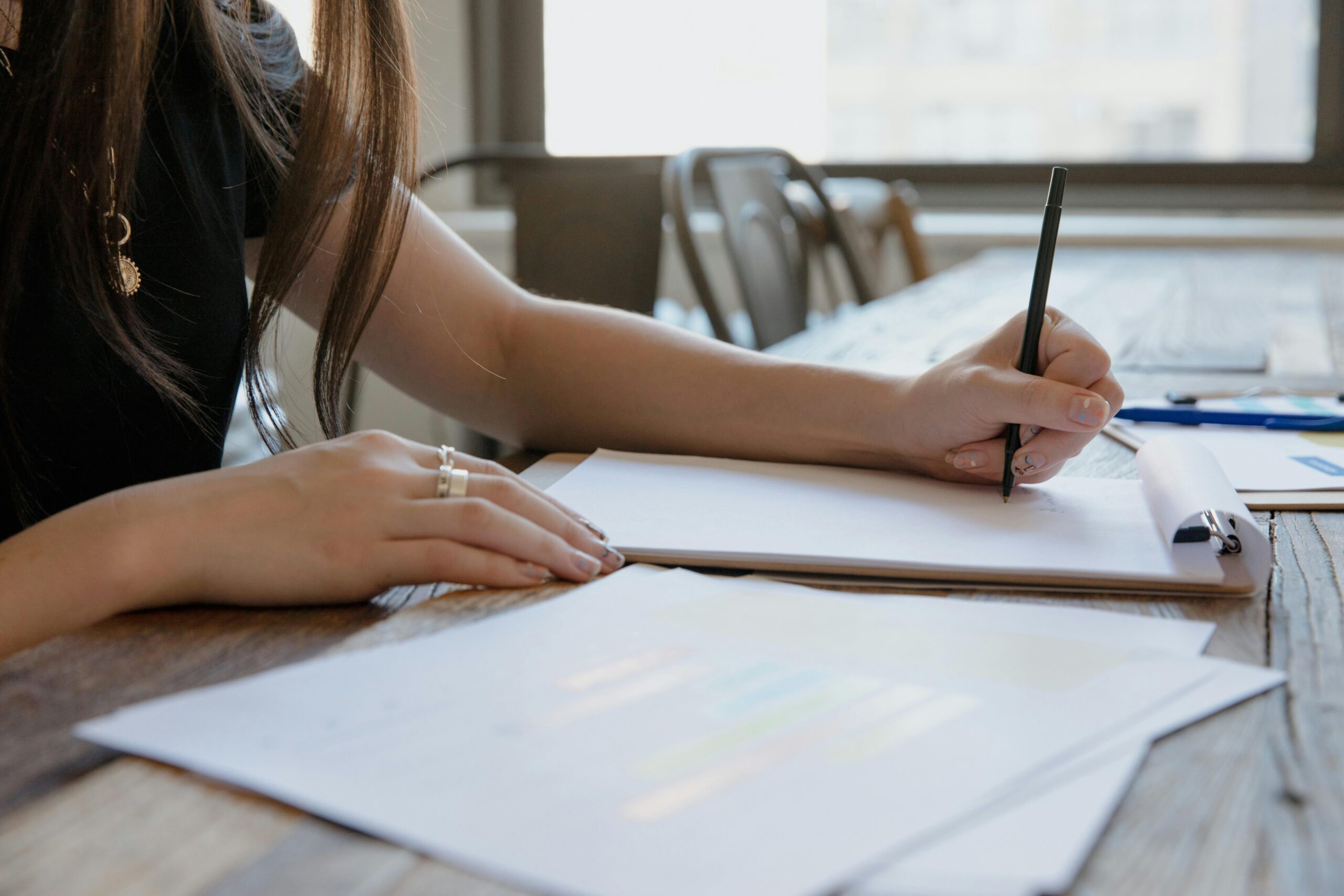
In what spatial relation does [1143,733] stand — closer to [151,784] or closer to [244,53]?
[151,784]

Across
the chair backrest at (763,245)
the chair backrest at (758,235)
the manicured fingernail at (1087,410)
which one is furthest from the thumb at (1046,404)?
the chair backrest at (763,245)

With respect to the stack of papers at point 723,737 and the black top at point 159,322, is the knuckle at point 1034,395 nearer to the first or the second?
the stack of papers at point 723,737

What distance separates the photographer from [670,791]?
0.31 m

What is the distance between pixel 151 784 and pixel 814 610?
245 millimetres

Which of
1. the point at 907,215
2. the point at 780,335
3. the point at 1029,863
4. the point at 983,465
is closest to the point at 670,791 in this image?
the point at 1029,863

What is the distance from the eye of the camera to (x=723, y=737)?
1.13 feet

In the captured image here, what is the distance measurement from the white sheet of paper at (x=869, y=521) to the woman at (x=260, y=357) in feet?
0.09

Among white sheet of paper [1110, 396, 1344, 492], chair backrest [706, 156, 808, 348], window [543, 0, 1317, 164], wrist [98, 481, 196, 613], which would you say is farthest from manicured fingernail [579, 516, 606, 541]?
window [543, 0, 1317, 164]

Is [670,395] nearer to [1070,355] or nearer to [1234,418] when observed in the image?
[1070,355]

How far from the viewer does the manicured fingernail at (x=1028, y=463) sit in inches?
25.4

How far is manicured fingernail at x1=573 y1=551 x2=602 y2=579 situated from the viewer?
50cm

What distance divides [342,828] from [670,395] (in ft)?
1.52

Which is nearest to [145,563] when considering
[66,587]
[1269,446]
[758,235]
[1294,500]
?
[66,587]

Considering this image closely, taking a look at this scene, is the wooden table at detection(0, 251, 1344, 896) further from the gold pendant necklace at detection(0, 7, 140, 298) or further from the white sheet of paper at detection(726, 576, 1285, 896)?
the gold pendant necklace at detection(0, 7, 140, 298)
